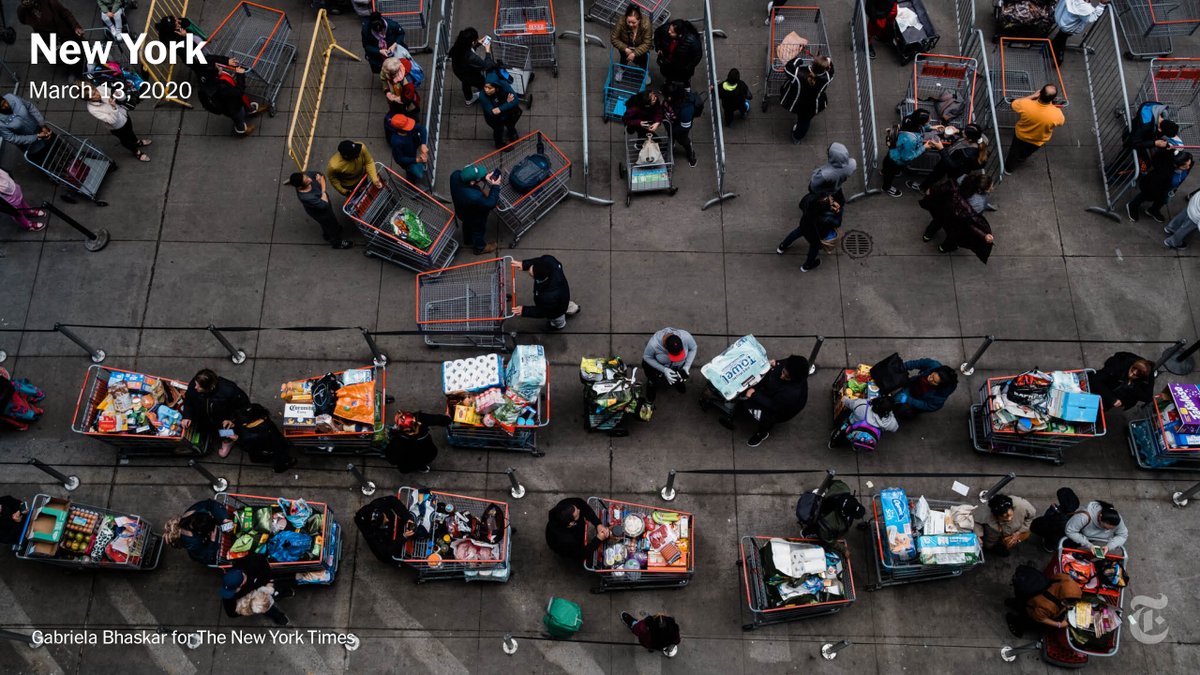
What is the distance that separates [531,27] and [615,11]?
1.77 meters

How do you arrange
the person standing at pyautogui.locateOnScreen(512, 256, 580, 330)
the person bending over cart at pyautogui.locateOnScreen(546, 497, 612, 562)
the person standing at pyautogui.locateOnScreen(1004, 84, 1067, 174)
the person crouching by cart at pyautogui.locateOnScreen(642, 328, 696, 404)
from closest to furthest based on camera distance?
1. the person bending over cart at pyautogui.locateOnScreen(546, 497, 612, 562)
2. the person crouching by cart at pyautogui.locateOnScreen(642, 328, 696, 404)
3. the person standing at pyautogui.locateOnScreen(512, 256, 580, 330)
4. the person standing at pyautogui.locateOnScreen(1004, 84, 1067, 174)

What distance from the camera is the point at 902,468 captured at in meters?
11.9

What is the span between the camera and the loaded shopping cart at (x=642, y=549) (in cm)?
1062

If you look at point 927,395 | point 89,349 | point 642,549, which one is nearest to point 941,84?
point 927,395

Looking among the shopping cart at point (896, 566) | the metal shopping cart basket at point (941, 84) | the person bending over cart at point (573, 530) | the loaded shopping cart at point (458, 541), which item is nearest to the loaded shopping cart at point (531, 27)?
the metal shopping cart basket at point (941, 84)

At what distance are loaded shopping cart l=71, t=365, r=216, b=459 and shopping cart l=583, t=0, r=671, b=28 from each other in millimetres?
9592

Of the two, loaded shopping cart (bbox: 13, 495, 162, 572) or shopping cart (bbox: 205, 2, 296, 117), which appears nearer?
loaded shopping cart (bbox: 13, 495, 162, 572)

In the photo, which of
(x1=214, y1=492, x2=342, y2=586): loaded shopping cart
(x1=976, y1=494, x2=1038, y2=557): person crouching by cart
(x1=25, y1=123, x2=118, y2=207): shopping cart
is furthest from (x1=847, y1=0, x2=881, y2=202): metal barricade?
(x1=25, y1=123, x2=118, y2=207): shopping cart

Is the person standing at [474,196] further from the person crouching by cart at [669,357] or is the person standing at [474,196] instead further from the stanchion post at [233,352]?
the stanchion post at [233,352]

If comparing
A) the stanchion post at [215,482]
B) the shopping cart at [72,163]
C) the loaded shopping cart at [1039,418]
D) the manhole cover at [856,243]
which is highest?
the shopping cart at [72,163]

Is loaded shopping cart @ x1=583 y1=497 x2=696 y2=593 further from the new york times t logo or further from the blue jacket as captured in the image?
the new york times t logo

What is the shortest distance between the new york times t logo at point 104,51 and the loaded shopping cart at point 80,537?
7.62 metres

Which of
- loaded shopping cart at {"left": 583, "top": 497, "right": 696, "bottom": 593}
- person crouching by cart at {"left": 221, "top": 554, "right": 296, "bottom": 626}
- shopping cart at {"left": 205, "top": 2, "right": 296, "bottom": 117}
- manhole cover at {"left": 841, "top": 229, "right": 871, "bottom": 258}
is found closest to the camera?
person crouching by cart at {"left": 221, "top": 554, "right": 296, "bottom": 626}

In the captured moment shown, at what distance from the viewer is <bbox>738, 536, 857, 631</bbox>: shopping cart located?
10500mm
